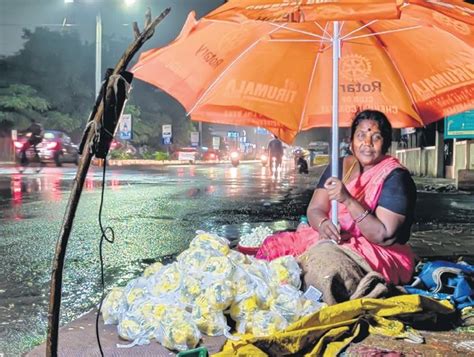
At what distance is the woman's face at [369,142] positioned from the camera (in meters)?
3.80

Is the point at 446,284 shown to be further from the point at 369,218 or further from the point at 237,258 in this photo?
the point at 237,258

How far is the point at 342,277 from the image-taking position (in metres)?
3.41

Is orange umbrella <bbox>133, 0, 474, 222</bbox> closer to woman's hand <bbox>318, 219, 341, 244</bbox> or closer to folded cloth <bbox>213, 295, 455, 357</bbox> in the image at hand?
woman's hand <bbox>318, 219, 341, 244</bbox>

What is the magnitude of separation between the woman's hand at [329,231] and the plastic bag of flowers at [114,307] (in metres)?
1.41

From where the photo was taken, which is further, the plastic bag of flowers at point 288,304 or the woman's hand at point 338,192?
the woman's hand at point 338,192

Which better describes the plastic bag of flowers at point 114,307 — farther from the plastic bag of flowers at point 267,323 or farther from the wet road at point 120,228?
the plastic bag of flowers at point 267,323

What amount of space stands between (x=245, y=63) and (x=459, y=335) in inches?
102

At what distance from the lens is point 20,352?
11.2ft


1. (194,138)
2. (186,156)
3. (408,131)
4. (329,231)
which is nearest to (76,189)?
(329,231)

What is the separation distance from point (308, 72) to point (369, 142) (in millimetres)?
1213

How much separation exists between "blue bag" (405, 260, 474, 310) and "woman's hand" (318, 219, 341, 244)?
1.89 feet

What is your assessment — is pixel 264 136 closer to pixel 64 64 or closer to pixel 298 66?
pixel 64 64

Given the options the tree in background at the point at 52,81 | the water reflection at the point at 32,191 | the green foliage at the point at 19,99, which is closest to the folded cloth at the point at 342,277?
the water reflection at the point at 32,191

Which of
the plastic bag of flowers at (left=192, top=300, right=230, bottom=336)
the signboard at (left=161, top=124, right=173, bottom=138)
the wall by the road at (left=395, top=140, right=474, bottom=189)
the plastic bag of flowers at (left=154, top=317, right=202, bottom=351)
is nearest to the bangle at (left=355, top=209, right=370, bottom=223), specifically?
→ the plastic bag of flowers at (left=192, top=300, right=230, bottom=336)
